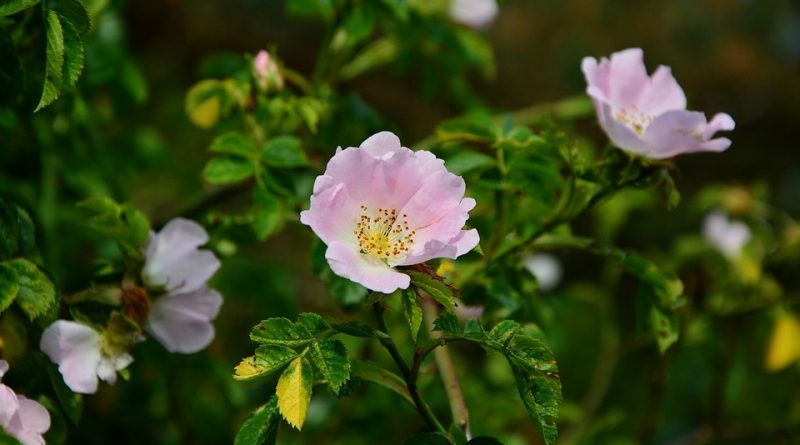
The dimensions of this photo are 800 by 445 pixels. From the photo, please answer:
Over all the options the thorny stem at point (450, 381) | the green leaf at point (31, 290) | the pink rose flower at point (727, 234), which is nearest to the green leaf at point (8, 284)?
the green leaf at point (31, 290)

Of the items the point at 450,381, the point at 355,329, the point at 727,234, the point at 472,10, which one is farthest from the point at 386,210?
the point at 727,234

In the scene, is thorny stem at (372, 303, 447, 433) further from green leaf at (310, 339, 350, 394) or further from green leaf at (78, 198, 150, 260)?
green leaf at (78, 198, 150, 260)

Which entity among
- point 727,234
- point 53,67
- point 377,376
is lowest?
point 727,234

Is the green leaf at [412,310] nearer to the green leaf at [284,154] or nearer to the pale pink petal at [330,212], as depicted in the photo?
the pale pink petal at [330,212]

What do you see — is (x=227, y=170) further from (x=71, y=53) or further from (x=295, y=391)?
(x=295, y=391)

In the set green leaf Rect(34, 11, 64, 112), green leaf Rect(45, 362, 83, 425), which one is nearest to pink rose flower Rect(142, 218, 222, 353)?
green leaf Rect(45, 362, 83, 425)

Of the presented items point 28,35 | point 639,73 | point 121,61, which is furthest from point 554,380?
point 121,61

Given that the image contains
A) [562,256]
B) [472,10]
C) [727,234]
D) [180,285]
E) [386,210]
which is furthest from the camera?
[562,256]

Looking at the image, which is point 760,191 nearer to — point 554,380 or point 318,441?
point 318,441
